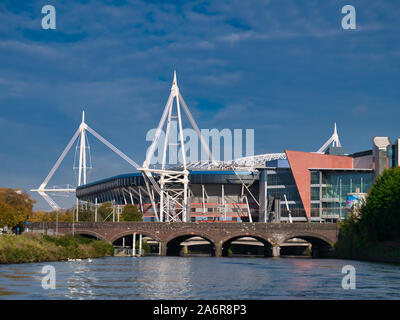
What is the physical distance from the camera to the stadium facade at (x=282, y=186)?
13862cm

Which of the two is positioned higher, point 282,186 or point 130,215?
point 282,186

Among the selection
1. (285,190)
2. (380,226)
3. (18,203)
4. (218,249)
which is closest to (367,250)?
(380,226)

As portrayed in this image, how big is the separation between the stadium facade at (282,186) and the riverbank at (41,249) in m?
56.7

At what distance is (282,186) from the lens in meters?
150

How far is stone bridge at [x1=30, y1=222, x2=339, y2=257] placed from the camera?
366 ft

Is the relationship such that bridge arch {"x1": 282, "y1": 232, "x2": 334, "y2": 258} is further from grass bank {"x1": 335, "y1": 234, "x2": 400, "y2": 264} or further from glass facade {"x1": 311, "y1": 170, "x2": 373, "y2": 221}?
glass facade {"x1": 311, "y1": 170, "x2": 373, "y2": 221}

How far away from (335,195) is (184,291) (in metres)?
104

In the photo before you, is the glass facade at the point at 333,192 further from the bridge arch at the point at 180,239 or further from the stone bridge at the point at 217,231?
the bridge arch at the point at 180,239

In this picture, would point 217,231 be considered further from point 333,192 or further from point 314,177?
point 333,192

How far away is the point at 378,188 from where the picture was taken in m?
90.4

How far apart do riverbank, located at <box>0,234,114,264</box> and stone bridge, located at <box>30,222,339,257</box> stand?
55.2 ft

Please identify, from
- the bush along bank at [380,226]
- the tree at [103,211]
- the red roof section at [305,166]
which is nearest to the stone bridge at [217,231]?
the bush along bank at [380,226]

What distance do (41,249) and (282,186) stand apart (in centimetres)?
8536
